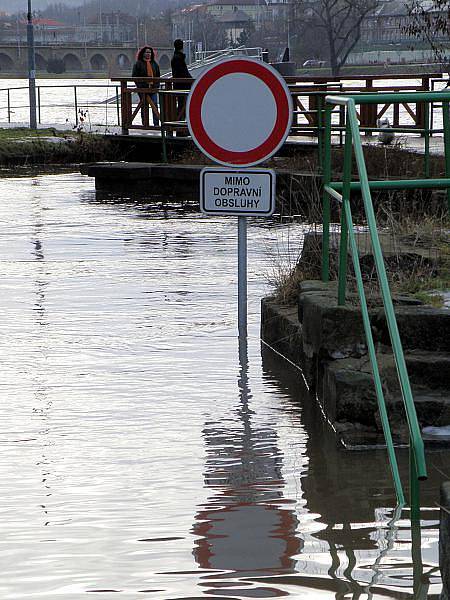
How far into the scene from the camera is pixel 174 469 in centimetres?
511

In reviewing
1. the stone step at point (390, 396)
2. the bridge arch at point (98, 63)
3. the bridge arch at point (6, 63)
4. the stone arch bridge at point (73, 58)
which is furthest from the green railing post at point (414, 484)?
the bridge arch at point (98, 63)

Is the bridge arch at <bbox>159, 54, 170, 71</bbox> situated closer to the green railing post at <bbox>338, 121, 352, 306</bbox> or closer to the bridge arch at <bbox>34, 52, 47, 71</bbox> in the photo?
the bridge arch at <bbox>34, 52, 47, 71</bbox>

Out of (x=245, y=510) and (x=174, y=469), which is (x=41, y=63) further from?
(x=245, y=510)

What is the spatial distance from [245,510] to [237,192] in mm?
3197

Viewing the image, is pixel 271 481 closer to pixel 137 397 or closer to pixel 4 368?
pixel 137 397

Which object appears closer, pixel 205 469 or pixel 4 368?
pixel 205 469

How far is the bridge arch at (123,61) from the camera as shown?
401ft

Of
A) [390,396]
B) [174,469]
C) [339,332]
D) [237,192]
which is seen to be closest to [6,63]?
[237,192]

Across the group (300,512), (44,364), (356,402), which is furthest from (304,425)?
(44,364)

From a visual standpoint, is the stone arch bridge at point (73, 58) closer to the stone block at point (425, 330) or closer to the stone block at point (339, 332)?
the stone block at point (339, 332)

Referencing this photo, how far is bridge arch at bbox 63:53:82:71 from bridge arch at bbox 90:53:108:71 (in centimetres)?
201

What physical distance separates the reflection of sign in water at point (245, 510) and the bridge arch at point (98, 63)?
12482cm

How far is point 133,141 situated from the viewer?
23.7m

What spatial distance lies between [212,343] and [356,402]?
7.61 feet
